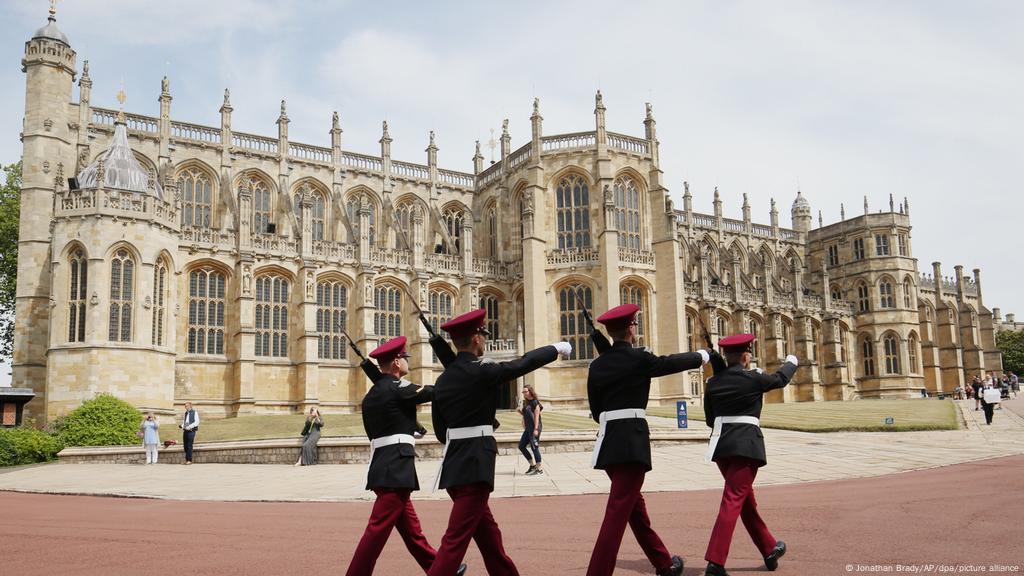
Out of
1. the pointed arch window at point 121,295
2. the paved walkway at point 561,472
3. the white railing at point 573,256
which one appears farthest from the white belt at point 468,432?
the white railing at point 573,256

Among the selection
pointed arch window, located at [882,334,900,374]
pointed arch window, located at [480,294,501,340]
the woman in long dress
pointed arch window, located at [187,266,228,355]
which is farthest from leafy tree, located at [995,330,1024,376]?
the woman in long dress

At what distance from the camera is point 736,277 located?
51031 millimetres

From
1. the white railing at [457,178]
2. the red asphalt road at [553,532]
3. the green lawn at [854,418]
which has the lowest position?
the red asphalt road at [553,532]

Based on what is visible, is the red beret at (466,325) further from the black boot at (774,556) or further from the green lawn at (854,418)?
the green lawn at (854,418)

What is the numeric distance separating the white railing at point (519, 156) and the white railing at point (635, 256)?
7.14 meters

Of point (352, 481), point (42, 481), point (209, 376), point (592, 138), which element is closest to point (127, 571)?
point (352, 481)

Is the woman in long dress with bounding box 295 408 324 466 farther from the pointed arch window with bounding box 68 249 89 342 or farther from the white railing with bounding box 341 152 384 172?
the white railing with bounding box 341 152 384 172

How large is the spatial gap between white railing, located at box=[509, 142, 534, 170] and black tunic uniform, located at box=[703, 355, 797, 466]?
35607 millimetres

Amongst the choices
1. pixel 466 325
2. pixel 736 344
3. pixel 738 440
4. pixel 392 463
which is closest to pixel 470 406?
pixel 466 325

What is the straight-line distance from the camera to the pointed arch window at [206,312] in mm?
36688

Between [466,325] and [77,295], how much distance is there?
1162 inches

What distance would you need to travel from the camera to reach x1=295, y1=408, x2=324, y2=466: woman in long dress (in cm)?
2089

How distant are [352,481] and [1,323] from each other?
118ft

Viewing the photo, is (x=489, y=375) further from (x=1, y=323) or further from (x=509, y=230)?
(x=1, y=323)
